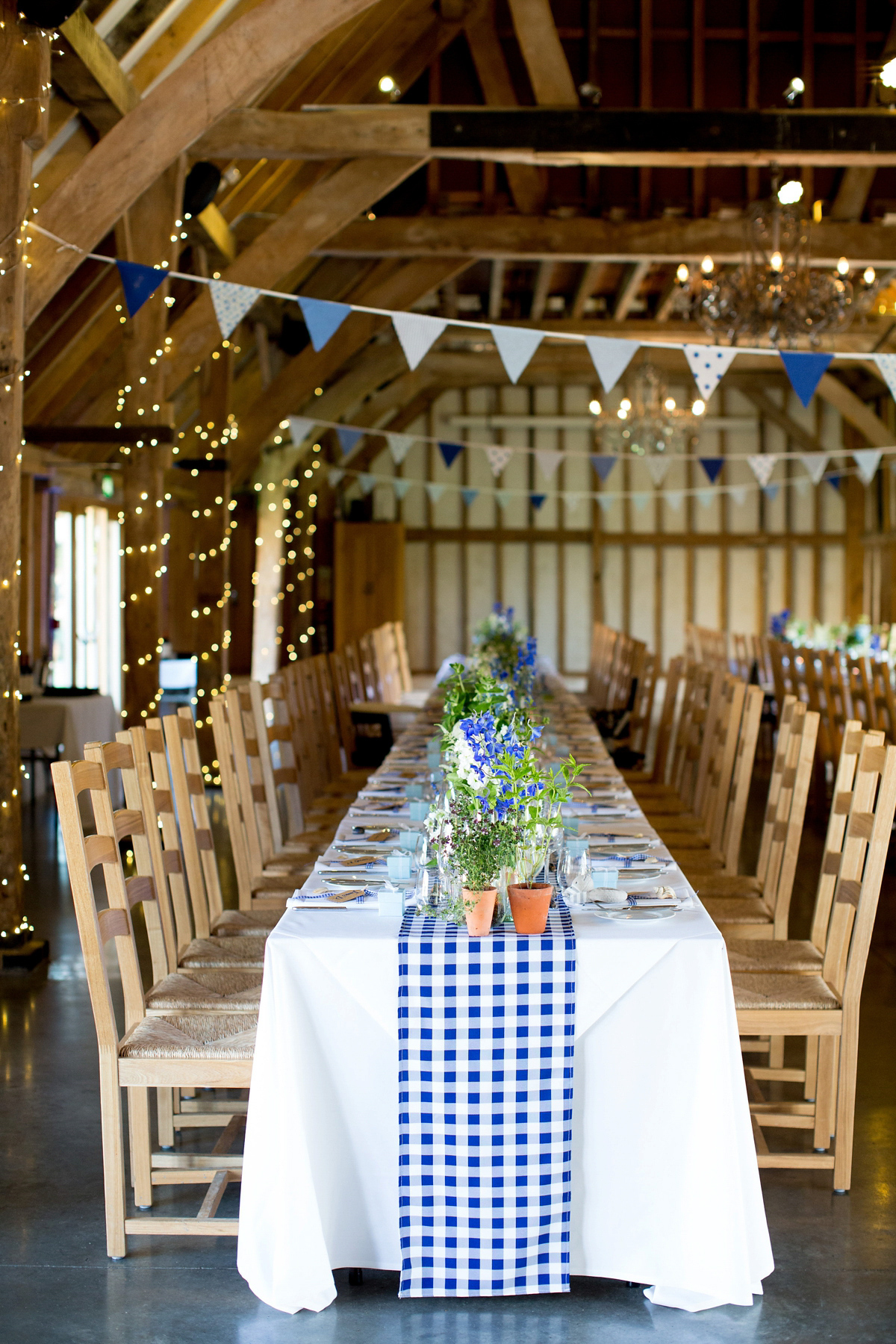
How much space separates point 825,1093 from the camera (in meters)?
3.35

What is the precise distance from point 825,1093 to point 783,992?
0.35 metres

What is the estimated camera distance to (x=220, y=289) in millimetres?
6281

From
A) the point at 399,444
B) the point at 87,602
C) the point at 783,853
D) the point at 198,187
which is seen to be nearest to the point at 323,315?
the point at 198,187

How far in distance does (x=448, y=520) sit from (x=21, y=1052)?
1419 centimetres

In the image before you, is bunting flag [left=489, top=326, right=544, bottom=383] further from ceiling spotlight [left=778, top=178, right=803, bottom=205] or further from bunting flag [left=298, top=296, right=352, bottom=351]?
ceiling spotlight [left=778, top=178, right=803, bottom=205]

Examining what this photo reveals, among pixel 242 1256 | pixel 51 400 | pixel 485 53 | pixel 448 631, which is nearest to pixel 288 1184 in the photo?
pixel 242 1256

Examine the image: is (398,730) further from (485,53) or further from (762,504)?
(762,504)

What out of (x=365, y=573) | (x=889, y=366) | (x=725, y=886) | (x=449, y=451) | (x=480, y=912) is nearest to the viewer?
(x=480, y=912)

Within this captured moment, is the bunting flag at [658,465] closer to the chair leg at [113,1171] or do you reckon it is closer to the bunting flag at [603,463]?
the bunting flag at [603,463]

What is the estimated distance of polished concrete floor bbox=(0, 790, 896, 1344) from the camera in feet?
8.62

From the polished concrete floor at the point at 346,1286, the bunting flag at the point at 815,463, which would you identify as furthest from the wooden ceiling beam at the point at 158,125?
the bunting flag at the point at 815,463

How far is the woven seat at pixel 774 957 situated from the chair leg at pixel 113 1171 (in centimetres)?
154

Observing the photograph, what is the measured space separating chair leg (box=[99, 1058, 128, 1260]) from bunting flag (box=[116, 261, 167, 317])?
409 cm

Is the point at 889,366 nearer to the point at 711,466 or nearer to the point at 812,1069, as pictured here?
the point at 812,1069
